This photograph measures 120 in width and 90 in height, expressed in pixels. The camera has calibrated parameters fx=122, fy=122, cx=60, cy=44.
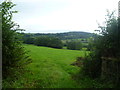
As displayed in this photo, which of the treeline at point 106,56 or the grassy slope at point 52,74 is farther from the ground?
the treeline at point 106,56

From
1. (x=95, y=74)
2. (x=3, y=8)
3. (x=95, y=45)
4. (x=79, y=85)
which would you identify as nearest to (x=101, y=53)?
(x=95, y=45)

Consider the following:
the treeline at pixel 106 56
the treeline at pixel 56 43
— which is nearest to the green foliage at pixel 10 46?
the treeline at pixel 106 56

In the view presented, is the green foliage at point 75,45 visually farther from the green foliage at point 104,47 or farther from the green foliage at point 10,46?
the green foliage at point 10,46

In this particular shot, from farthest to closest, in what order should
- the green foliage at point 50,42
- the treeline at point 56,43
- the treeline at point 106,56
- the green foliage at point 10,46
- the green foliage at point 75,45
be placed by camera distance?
the green foliage at point 50,42 → the treeline at point 56,43 → the green foliage at point 75,45 → the green foliage at point 10,46 → the treeline at point 106,56

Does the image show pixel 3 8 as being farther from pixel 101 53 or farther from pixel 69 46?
pixel 69 46

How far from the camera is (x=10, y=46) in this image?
6387mm

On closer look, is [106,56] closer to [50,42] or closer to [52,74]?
[52,74]

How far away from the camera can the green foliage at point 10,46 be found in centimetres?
619

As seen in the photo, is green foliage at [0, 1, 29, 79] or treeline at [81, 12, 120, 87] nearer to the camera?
treeline at [81, 12, 120, 87]

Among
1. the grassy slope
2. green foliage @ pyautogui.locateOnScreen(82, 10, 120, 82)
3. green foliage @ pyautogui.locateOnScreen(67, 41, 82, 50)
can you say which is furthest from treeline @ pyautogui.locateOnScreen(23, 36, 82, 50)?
green foliage @ pyautogui.locateOnScreen(82, 10, 120, 82)

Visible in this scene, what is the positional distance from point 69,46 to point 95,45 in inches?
2184

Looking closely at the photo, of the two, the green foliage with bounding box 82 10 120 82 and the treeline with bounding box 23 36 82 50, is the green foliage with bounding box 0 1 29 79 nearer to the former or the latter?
the green foliage with bounding box 82 10 120 82

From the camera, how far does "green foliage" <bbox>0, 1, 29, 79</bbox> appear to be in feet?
20.3

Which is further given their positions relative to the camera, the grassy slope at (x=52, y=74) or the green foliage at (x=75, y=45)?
the green foliage at (x=75, y=45)
